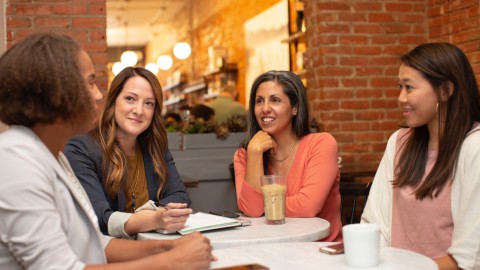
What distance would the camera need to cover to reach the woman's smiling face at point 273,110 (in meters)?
2.79

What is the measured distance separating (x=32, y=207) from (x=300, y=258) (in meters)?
0.70

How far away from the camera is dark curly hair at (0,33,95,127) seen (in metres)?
1.24

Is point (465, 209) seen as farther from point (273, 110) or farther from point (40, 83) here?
point (40, 83)

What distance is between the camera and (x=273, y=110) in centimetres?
279

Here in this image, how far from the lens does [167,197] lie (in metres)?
2.59

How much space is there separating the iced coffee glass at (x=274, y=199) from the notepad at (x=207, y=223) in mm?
158

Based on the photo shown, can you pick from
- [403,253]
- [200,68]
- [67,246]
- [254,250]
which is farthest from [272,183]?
[200,68]

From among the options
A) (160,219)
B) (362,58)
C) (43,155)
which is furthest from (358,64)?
(43,155)


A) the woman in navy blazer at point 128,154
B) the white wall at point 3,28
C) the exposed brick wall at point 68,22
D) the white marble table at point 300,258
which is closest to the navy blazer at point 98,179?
the woman in navy blazer at point 128,154

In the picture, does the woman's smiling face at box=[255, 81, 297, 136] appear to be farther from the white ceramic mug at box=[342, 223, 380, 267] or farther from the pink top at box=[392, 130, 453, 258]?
the white ceramic mug at box=[342, 223, 380, 267]

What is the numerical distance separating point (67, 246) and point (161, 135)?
1.43m

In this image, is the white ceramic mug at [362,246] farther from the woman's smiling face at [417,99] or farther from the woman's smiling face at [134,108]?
the woman's smiling face at [134,108]

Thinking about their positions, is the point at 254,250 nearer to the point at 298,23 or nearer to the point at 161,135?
the point at 161,135

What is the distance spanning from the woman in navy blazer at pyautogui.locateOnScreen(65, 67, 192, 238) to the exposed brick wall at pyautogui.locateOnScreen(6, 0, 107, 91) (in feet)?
5.52
